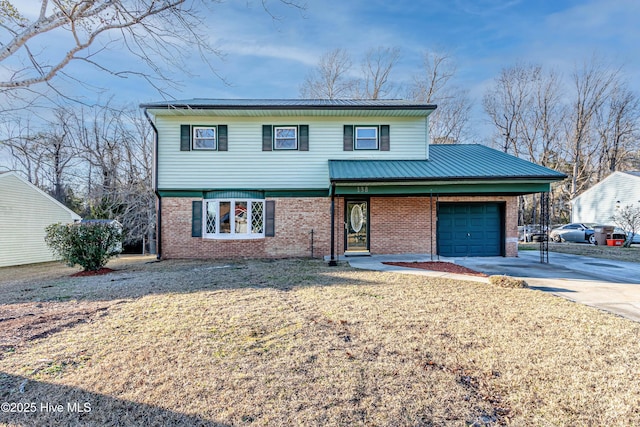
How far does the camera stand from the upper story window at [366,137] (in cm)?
1289

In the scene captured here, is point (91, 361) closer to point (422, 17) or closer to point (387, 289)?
point (387, 289)

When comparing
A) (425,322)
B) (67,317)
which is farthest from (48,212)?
(425,322)

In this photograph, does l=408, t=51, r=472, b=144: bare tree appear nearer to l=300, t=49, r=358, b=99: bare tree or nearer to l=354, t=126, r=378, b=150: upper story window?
l=300, t=49, r=358, b=99: bare tree

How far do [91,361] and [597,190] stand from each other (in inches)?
1338

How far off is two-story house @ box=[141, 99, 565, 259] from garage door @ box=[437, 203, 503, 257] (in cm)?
4

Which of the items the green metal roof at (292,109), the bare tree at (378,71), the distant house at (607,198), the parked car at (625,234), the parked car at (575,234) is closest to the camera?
the green metal roof at (292,109)

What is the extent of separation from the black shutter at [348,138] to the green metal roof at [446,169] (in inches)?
24.6

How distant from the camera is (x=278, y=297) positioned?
6109 millimetres

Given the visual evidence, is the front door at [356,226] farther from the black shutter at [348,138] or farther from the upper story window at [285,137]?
the upper story window at [285,137]

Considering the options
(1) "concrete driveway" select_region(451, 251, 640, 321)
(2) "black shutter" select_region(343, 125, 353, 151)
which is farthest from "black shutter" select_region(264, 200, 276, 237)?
(1) "concrete driveway" select_region(451, 251, 640, 321)

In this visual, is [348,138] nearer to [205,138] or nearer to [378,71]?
Answer: [205,138]

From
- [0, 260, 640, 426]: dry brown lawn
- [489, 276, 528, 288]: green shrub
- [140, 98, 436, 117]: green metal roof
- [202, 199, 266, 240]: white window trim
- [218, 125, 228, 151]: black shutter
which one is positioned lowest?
[0, 260, 640, 426]: dry brown lawn

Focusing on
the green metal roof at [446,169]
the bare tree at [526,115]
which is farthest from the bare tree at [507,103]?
the green metal roof at [446,169]

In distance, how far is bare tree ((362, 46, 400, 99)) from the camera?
2620 centimetres
